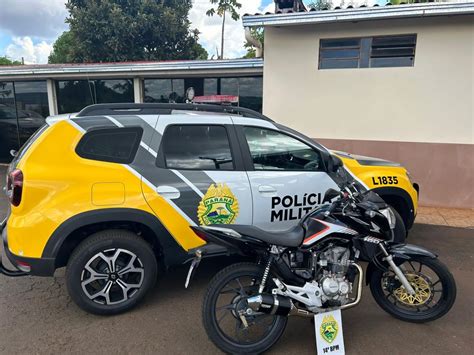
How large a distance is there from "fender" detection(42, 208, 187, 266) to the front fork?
5.54 ft

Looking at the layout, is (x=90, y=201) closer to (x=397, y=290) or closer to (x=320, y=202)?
(x=320, y=202)

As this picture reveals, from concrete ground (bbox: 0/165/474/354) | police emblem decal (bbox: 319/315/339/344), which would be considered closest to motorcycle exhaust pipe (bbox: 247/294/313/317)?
police emblem decal (bbox: 319/315/339/344)

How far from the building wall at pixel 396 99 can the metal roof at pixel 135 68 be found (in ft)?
2.39

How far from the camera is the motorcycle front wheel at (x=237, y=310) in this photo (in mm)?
2438

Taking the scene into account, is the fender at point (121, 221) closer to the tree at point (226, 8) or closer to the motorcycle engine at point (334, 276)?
the motorcycle engine at point (334, 276)

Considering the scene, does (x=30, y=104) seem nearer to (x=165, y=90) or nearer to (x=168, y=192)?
(x=165, y=90)

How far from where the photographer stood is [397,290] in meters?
2.88

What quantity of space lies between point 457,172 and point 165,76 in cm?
694

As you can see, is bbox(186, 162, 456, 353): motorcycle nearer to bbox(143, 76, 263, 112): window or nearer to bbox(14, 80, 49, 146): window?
bbox(143, 76, 263, 112): window

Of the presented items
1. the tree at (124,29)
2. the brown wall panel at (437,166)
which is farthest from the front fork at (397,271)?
the tree at (124,29)

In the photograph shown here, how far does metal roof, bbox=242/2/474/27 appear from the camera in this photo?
5781 millimetres

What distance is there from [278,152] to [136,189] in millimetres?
1432

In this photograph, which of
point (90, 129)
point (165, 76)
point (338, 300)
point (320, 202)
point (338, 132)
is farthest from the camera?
point (165, 76)

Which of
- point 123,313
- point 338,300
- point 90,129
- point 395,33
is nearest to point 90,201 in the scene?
Result: point 90,129
